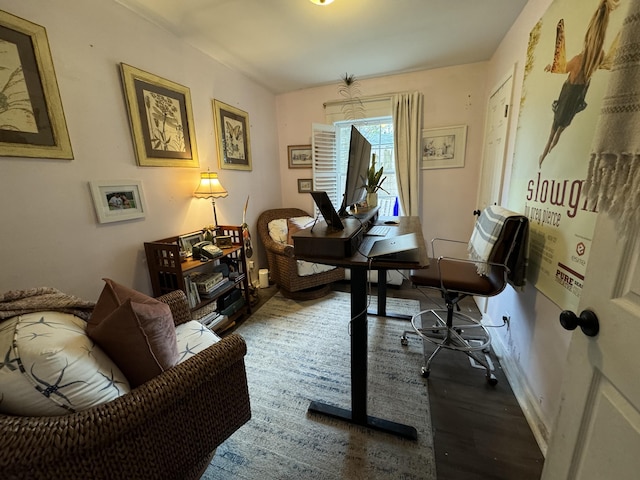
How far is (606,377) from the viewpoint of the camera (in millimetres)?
585

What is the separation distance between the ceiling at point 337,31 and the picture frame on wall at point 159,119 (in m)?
0.42

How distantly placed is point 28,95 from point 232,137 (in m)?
1.48

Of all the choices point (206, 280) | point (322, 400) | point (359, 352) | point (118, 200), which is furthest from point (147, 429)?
point (118, 200)

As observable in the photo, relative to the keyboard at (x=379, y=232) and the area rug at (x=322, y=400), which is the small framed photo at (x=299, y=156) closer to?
the keyboard at (x=379, y=232)

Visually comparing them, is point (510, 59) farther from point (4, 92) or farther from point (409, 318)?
point (4, 92)

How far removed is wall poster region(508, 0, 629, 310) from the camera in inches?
37.3

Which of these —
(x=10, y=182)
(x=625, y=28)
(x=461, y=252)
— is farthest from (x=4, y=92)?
(x=461, y=252)

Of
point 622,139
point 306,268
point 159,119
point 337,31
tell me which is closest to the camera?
point 622,139

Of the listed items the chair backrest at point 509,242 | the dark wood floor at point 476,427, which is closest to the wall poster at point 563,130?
the chair backrest at point 509,242

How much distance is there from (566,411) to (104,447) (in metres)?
1.30

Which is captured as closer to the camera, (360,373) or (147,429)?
(147,429)

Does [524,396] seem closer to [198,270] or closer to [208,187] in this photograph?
[198,270]

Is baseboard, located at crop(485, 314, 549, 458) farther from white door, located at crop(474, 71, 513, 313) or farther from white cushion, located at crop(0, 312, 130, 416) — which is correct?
white cushion, located at crop(0, 312, 130, 416)

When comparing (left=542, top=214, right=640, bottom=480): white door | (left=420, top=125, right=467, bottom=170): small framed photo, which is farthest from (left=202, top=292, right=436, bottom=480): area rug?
(left=420, top=125, right=467, bottom=170): small framed photo
